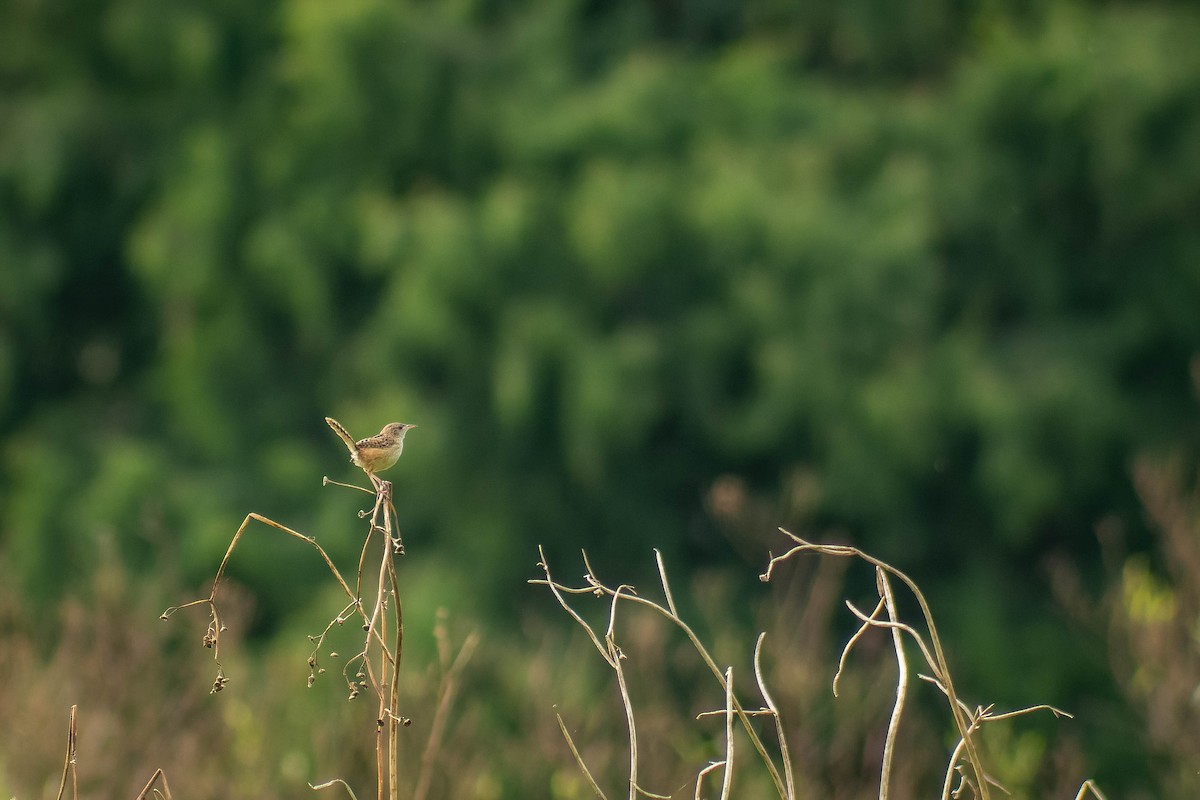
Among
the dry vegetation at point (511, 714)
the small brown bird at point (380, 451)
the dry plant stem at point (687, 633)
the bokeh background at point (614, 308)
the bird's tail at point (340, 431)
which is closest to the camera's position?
the dry plant stem at point (687, 633)

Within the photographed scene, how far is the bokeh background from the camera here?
6949 mm

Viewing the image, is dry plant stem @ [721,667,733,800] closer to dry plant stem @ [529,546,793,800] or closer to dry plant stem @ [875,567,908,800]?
dry plant stem @ [529,546,793,800]

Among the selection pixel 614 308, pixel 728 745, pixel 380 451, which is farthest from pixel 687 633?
pixel 614 308

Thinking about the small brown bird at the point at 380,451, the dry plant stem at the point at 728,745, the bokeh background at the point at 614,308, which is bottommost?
the bokeh background at the point at 614,308

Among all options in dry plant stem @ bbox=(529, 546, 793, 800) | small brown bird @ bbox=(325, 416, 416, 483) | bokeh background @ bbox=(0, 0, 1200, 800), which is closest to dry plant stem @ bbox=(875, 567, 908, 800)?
dry plant stem @ bbox=(529, 546, 793, 800)

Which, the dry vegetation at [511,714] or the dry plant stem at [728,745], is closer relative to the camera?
the dry plant stem at [728,745]

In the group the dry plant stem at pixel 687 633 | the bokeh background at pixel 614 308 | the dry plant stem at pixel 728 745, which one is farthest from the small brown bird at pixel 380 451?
the bokeh background at pixel 614 308

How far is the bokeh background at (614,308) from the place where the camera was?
22.8ft

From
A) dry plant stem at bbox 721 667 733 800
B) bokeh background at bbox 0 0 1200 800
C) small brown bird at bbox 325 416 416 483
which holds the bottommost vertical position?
bokeh background at bbox 0 0 1200 800

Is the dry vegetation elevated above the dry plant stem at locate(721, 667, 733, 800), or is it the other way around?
the dry plant stem at locate(721, 667, 733, 800)

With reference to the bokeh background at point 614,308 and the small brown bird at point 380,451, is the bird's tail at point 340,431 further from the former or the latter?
the bokeh background at point 614,308

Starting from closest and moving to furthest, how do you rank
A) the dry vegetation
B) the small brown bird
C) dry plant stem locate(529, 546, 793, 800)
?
dry plant stem locate(529, 546, 793, 800) → the small brown bird → the dry vegetation

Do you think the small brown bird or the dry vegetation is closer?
the small brown bird

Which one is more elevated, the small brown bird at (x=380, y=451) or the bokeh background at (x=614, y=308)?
the small brown bird at (x=380, y=451)
